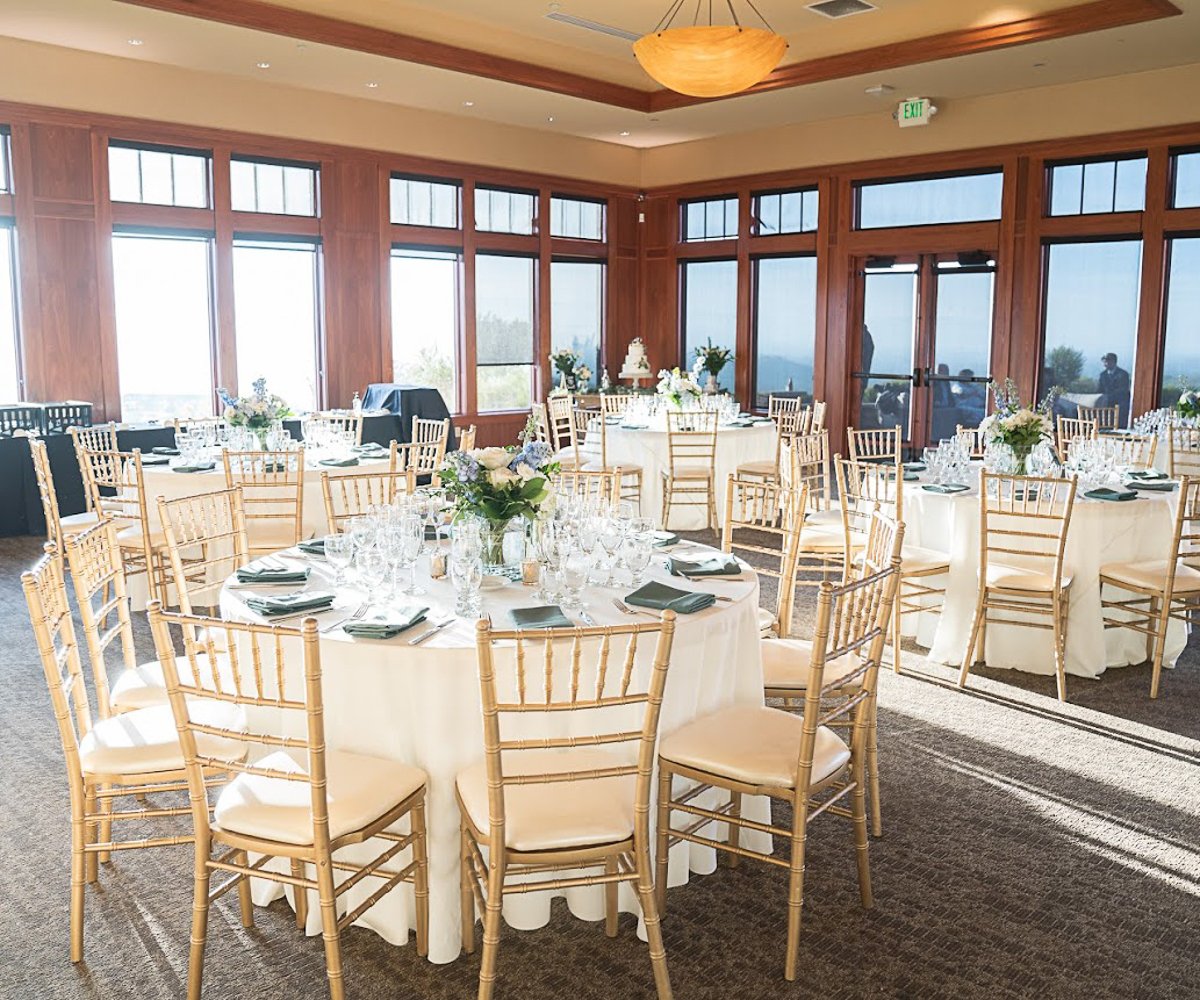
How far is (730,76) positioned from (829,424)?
719 cm

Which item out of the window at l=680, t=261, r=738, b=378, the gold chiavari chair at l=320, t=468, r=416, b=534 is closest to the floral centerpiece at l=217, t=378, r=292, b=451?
the gold chiavari chair at l=320, t=468, r=416, b=534

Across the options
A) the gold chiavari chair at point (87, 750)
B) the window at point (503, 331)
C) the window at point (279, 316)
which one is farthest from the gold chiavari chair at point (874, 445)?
the window at point (279, 316)

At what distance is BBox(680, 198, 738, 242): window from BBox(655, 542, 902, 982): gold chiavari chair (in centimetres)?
1180

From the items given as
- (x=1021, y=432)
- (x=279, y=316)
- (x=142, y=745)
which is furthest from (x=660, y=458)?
(x=142, y=745)

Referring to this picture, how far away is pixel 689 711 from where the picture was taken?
342cm

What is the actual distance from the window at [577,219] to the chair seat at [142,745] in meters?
11.8

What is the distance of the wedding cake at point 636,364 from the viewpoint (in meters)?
14.5

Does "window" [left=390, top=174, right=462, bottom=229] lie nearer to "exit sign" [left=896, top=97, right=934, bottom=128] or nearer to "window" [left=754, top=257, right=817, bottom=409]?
"window" [left=754, top=257, right=817, bottom=409]

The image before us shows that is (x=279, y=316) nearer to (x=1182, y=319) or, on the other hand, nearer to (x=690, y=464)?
(x=690, y=464)

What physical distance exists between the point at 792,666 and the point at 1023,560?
2439 millimetres

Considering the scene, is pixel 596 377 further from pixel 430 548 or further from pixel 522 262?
pixel 430 548

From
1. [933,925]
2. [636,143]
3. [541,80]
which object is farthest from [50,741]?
[636,143]

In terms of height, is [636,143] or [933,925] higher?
[636,143]

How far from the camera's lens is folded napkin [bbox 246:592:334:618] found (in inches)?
135
